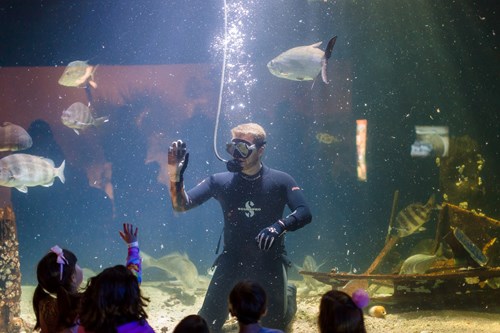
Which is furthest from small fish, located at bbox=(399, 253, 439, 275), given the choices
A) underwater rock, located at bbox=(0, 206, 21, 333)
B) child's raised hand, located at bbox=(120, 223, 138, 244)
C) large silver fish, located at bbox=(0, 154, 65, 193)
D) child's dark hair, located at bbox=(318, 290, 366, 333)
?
underwater rock, located at bbox=(0, 206, 21, 333)

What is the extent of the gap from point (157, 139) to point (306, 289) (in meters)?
8.66

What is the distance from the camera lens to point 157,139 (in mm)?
14742

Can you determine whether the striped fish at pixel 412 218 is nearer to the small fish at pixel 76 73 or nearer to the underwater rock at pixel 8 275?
the underwater rock at pixel 8 275

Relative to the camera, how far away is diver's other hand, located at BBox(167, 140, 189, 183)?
4148mm

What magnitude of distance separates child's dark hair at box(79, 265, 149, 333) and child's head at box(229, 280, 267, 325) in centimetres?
60

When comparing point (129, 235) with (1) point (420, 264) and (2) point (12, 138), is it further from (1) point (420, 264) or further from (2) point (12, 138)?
(1) point (420, 264)

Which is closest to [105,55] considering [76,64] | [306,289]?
[76,64]

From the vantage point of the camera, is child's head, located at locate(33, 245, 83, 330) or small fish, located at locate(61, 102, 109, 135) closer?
child's head, located at locate(33, 245, 83, 330)

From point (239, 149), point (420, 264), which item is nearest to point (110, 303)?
point (239, 149)

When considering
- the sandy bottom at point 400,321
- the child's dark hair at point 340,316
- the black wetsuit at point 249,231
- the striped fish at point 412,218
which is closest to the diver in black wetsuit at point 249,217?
the black wetsuit at point 249,231

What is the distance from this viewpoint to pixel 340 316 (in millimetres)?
1871

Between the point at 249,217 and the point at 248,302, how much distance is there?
3018 mm

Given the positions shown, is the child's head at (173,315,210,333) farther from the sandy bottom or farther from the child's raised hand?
the sandy bottom

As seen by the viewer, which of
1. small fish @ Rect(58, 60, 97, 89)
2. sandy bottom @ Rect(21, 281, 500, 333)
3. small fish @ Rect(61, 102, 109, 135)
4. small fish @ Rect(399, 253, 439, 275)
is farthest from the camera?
small fish @ Rect(58, 60, 97, 89)
